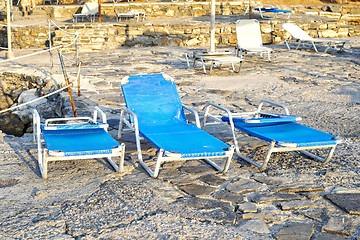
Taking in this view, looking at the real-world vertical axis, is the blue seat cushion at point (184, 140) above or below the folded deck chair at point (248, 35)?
below

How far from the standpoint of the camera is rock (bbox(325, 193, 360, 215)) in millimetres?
3295

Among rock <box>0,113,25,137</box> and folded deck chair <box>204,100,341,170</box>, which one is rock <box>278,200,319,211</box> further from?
rock <box>0,113,25,137</box>

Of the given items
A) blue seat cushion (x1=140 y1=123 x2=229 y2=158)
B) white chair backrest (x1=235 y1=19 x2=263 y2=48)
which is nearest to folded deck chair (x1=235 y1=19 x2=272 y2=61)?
white chair backrest (x1=235 y1=19 x2=263 y2=48)

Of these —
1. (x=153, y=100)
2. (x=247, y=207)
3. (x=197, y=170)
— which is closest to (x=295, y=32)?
(x=153, y=100)

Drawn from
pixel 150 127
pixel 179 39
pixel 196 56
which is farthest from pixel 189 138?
pixel 179 39

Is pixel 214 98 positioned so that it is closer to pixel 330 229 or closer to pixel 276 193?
pixel 276 193

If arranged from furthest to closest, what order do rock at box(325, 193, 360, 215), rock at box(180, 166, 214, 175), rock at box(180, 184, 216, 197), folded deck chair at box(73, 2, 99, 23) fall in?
folded deck chair at box(73, 2, 99, 23) < rock at box(180, 166, 214, 175) < rock at box(180, 184, 216, 197) < rock at box(325, 193, 360, 215)

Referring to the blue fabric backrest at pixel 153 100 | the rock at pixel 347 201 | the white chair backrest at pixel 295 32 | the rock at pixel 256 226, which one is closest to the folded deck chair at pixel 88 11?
the white chair backrest at pixel 295 32

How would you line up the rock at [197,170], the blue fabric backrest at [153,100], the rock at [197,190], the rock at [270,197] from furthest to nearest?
1. the blue fabric backrest at [153,100]
2. the rock at [197,170]
3. the rock at [197,190]
4. the rock at [270,197]

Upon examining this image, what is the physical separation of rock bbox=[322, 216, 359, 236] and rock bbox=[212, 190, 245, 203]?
687mm

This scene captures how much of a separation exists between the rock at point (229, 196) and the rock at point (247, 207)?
0.07m

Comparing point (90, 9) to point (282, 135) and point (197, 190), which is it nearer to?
point (282, 135)

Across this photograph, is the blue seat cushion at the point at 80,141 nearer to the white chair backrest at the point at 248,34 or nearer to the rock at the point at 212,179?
the rock at the point at 212,179

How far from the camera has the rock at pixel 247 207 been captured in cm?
331
